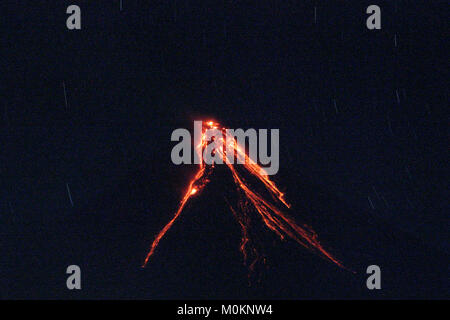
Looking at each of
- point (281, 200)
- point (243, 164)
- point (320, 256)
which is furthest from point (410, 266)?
point (243, 164)

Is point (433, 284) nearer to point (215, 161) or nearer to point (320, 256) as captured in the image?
point (320, 256)

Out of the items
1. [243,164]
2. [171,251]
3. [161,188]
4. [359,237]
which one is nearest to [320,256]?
[359,237]

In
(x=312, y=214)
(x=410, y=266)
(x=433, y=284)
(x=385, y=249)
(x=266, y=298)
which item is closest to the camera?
(x=266, y=298)

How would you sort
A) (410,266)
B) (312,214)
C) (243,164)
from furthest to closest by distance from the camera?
(243,164), (312,214), (410,266)

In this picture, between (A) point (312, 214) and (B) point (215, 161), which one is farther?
(B) point (215, 161)

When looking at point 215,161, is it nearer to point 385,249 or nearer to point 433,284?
point 385,249


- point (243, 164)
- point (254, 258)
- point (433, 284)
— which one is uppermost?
point (243, 164)

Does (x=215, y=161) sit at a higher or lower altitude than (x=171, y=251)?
higher
